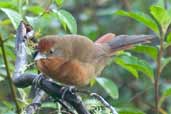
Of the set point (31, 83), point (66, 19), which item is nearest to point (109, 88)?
point (66, 19)

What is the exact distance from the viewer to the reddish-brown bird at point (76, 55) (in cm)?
215

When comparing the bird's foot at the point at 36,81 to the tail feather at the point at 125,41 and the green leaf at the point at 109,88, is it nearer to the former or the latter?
the tail feather at the point at 125,41

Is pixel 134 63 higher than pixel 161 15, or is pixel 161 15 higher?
pixel 161 15

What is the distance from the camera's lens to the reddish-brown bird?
215cm

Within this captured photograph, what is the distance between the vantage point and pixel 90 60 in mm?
2656

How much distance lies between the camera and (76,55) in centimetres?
255

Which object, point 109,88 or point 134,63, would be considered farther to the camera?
point 109,88

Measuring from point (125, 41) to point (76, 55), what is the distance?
0.25m

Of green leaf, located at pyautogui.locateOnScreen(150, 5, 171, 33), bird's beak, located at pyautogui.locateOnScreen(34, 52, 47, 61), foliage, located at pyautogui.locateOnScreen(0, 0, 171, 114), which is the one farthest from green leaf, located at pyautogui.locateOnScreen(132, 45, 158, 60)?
bird's beak, located at pyautogui.locateOnScreen(34, 52, 47, 61)

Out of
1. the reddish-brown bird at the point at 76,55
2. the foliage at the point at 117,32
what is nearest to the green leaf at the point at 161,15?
the foliage at the point at 117,32

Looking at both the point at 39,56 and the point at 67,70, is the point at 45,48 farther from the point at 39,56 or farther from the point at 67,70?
the point at 67,70

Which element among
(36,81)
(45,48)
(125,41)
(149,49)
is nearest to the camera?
(36,81)

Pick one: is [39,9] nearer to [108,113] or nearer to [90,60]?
[90,60]

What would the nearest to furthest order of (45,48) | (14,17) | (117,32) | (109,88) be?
(45,48) → (14,17) → (109,88) → (117,32)
